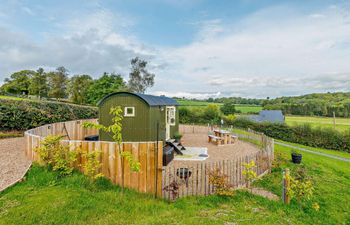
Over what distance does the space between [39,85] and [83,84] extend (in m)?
10.9

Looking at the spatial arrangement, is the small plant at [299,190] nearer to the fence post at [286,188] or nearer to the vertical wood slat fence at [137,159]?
the fence post at [286,188]

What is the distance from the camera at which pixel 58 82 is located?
128 ft

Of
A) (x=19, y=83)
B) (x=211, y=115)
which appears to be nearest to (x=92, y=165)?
(x=211, y=115)

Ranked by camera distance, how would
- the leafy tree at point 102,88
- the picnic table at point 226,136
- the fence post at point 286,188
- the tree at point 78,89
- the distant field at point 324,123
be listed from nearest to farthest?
the fence post at point 286,188 → the picnic table at point 226,136 → the distant field at point 324,123 → the leafy tree at point 102,88 → the tree at point 78,89

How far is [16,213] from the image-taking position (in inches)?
148

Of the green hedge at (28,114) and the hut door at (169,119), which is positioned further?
the hut door at (169,119)

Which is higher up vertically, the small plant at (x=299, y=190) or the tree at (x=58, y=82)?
the tree at (x=58, y=82)

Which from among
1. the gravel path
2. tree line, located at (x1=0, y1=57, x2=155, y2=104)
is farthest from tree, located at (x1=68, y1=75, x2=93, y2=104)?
the gravel path

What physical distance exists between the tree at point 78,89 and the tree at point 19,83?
55.8 feet

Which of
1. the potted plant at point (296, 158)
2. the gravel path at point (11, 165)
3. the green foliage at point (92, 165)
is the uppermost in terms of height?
the green foliage at point (92, 165)

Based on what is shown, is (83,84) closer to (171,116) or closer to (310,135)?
(171,116)

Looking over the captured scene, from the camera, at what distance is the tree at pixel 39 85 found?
141 feet

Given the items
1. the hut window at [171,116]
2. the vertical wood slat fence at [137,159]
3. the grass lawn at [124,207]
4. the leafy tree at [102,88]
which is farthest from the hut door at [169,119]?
the leafy tree at [102,88]

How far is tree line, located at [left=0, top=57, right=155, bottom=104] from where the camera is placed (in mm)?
35656
